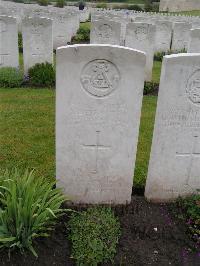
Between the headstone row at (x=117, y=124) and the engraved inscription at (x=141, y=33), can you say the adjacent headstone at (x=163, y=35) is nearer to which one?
the engraved inscription at (x=141, y=33)

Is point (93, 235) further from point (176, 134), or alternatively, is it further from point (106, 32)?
point (106, 32)

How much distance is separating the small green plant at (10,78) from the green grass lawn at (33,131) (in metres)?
0.30

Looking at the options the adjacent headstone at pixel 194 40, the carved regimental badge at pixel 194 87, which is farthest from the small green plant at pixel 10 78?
the carved regimental badge at pixel 194 87

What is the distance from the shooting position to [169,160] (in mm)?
4699

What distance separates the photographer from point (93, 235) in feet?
13.3

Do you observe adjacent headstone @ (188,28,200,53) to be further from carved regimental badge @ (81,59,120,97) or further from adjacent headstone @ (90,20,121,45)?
carved regimental badge @ (81,59,120,97)

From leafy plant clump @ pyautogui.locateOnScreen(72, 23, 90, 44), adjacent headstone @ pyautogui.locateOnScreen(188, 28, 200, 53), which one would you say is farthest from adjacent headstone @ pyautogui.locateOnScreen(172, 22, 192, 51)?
adjacent headstone @ pyautogui.locateOnScreen(188, 28, 200, 53)

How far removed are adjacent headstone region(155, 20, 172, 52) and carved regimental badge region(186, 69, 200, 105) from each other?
1094 cm

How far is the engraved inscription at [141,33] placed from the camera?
34.9 feet

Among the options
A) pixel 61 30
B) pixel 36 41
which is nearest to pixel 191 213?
pixel 36 41

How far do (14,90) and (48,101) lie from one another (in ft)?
4.21

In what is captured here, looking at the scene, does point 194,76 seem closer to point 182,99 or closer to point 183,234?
point 182,99

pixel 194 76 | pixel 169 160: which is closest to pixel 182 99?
pixel 194 76

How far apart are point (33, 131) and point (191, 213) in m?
3.67
